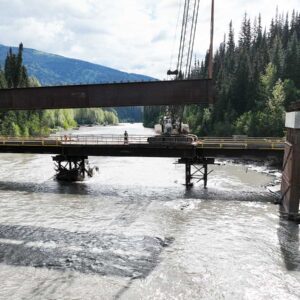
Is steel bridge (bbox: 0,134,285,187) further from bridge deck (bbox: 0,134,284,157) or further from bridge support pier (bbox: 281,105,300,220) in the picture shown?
bridge support pier (bbox: 281,105,300,220)

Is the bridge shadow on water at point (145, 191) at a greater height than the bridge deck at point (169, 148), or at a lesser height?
lesser

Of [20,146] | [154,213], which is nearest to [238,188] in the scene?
[154,213]

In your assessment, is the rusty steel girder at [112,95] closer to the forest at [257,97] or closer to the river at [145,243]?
the river at [145,243]

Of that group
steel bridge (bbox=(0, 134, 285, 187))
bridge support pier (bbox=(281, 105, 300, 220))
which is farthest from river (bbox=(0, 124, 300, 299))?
steel bridge (bbox=(0, 134, 285, 187))

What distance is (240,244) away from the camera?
23.5 m

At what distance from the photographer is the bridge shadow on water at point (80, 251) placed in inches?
792

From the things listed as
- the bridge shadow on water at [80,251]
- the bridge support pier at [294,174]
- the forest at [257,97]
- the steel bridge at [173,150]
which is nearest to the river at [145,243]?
the bridge shadow on water at [80,251]

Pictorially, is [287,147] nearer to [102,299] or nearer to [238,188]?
[238,188]

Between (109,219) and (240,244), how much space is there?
11325 millimetres

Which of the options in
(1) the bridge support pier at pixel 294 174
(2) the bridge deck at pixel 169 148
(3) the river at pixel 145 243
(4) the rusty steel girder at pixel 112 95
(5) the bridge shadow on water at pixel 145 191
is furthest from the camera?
(2) the bridge deck at pixel 169 148

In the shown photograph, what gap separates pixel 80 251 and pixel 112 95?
726 inches

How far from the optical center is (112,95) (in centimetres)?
3634

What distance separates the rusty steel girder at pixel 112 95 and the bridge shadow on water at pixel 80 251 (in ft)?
47.9

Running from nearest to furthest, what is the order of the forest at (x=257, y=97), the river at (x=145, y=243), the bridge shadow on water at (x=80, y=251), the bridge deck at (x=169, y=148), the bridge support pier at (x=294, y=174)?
the river at (x=145, y=243), the bridge shadow on water at (x=80, y=251), the bridge support pier at (x=294, y=174), the bridge deck at (x=169, y=148), the forest at (x=257, y=97)
